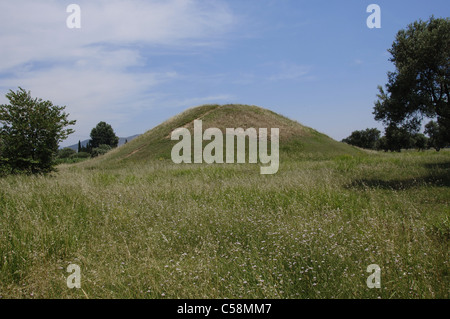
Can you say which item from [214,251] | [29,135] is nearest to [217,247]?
[214,251]

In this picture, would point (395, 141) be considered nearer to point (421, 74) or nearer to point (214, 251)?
point (421, 74)

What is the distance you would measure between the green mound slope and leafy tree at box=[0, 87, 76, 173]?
13.6m

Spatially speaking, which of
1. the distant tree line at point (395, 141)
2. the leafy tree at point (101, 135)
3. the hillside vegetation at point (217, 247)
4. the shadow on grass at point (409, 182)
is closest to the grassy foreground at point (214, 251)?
the hillside vegetation at point (217, 247)

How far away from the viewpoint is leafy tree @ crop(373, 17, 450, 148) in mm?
16109

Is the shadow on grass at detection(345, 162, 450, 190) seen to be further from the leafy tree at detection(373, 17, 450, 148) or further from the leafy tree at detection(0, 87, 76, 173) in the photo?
the leafy tree at detection(0, 87, 76, 173)

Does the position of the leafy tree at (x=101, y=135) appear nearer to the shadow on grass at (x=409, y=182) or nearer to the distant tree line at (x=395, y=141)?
the distant tree line at (x=395, y=141)

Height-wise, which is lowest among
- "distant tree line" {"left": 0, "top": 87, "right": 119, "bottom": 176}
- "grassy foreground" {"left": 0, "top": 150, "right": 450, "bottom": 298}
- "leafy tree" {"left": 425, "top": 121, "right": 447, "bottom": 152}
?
"grassy foreground" {"left": 0, "top": 150, "right": 450, "bottom": 298}

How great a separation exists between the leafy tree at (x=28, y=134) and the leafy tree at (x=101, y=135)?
8775cm

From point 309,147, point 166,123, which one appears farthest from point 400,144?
point 166,123

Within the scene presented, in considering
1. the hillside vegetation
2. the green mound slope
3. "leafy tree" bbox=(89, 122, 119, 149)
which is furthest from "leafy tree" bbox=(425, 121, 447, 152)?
"leafy tree" bbox=(89, 122, 119, 149)

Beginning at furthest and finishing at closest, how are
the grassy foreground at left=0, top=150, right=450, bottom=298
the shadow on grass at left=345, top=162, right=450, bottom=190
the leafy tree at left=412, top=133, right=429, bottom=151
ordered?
1. the leafy tree at left=412, top=133, right=429, bottom=151
2. the shadow on grass at left=345, top=162, right=450, bottom=190
3. the grassy foreground at left=0, top=150, right=450, bottom=298

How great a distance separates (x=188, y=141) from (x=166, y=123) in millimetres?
11257

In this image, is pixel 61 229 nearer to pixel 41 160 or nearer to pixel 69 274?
pixel 69 274

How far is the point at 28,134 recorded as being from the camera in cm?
1597
